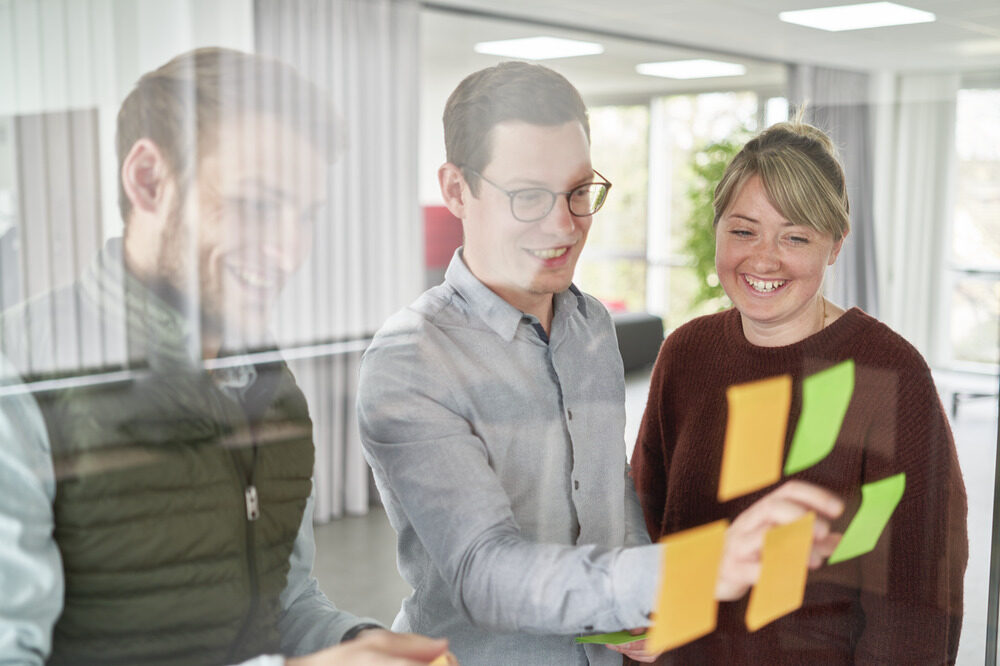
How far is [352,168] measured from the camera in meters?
0.82

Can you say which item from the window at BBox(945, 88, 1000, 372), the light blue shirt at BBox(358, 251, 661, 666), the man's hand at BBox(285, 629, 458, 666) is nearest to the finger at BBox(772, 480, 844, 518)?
the light blue shirt at BBox(358, 251, 661, 666)

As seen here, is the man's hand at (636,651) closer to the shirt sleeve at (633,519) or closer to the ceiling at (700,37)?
the shirt sleeve at (633,519)

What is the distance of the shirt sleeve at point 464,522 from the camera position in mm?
862

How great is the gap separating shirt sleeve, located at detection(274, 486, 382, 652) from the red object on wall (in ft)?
0.87

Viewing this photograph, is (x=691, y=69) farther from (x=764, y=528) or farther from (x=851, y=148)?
(x=764, y=528)

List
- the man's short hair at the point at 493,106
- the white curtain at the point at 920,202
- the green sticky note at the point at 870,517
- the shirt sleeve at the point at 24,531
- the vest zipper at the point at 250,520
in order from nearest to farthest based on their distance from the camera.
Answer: the shirt sleeve at the point at 24,531 → the vest zipper at the point at 250,520 → the man's short hair at the point at 493,106 → the green sticky note at the point at 870,517 → the white curtain at the point at 920,202

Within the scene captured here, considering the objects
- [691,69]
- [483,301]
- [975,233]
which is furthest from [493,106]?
[975,233]

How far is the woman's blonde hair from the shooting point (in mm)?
1165

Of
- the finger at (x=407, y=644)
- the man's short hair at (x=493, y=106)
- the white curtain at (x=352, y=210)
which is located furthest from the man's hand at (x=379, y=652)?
the man's short hair at (x=493, y=106)

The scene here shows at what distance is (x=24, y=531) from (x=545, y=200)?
57 centimetres

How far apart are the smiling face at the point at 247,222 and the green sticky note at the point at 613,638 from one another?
534 mm

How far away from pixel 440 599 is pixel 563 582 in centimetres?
14

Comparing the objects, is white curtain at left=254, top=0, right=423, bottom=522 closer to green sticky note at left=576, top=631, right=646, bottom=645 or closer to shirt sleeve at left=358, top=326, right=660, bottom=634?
shirt sleeve at left=358, top=326, right=660, bottom=634

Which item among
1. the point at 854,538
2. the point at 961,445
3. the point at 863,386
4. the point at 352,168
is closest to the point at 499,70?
the point at 352,168
